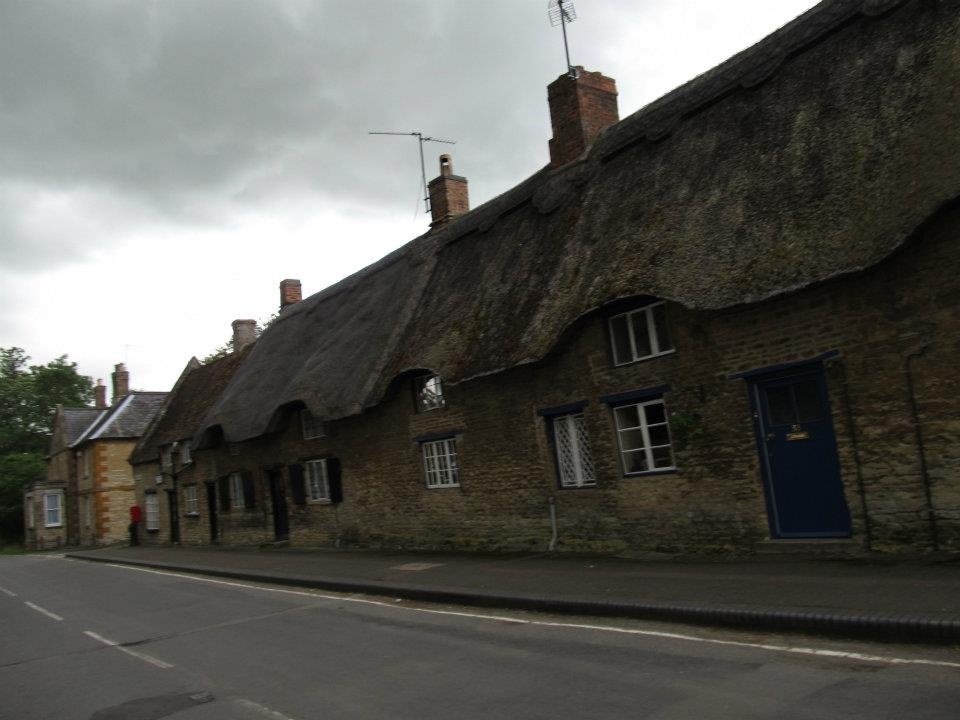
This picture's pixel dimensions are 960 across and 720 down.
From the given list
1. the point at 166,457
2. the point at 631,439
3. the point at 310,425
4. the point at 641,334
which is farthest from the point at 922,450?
the point at 166,457

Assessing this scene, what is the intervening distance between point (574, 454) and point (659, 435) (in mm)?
1868

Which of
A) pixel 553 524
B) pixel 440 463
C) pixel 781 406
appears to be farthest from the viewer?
pixel 440 463

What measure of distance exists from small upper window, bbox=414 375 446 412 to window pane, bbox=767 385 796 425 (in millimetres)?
7435

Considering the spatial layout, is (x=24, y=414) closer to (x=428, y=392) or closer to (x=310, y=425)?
(x=310, y=425)

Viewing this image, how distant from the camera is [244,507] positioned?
26234 millimetres

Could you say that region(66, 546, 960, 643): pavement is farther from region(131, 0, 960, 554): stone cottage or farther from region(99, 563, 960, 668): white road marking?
region(131, 0, 960, 554): stone cottage

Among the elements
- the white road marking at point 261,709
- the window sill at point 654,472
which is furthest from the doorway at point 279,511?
the white road marking at point 261,709

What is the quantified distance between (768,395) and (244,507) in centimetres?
1973

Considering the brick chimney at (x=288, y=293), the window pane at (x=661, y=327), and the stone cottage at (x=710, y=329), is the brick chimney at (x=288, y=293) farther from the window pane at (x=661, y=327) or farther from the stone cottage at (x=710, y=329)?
the window pane at (x=661, y=327)

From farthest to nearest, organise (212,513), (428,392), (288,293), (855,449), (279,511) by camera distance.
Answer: (288,293)
(212,513)
(279,511)
(428,392)
(855,449)

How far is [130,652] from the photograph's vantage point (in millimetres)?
9523

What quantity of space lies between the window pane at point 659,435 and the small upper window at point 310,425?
36.1ft

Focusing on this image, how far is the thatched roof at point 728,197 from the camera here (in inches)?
368

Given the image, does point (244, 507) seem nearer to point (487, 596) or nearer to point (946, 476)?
point (487, 596)
